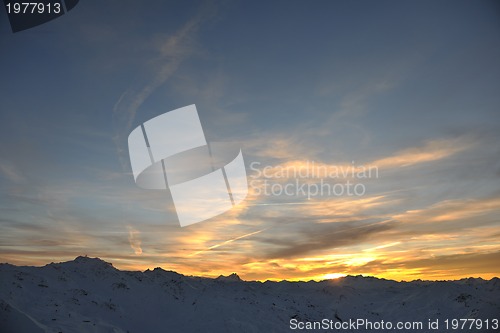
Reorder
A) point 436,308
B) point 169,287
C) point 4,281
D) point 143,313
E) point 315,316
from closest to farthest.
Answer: point 4,281
point 143,313
point 169,287
point 315,316
point 436,308

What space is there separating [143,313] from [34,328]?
60.8 ft

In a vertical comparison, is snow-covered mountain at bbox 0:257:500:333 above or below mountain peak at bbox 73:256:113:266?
below

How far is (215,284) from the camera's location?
68.2 m

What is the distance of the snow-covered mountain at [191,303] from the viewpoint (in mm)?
35375

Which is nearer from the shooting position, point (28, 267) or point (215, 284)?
point (28, 267)

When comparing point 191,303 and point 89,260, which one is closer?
point 191,303

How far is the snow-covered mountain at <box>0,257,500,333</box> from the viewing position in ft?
116

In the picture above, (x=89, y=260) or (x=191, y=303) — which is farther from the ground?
(x=89, y=260)

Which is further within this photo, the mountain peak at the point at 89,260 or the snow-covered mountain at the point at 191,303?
the mountain peak at the point at 89,260

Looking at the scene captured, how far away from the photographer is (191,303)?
52.3m

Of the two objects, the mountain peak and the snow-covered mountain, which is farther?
the mountain peak

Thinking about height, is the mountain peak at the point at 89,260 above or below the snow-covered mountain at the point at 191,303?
above

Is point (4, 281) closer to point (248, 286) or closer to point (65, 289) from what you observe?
point (65, 289)

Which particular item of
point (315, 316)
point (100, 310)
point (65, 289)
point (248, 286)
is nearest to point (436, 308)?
point (315, 316)
